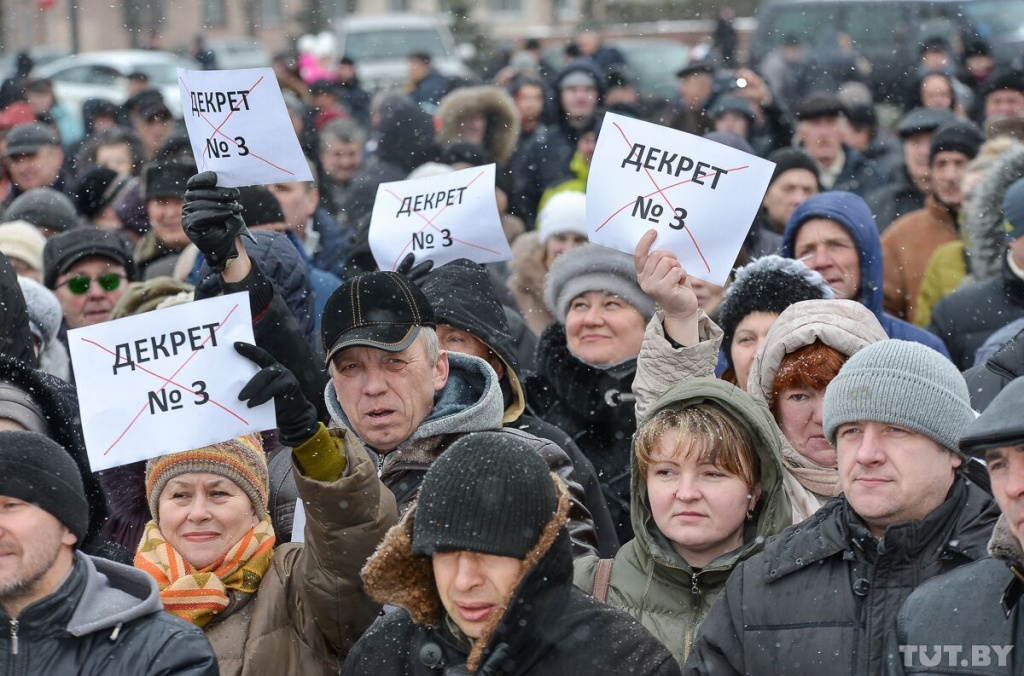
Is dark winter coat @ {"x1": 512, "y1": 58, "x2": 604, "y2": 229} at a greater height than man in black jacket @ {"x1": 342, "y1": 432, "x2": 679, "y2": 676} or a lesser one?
lesser

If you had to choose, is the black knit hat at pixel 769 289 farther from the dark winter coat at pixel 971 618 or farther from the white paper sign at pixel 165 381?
the dark winter coat at pixel 971 618

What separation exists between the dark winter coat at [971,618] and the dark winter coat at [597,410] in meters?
1.94

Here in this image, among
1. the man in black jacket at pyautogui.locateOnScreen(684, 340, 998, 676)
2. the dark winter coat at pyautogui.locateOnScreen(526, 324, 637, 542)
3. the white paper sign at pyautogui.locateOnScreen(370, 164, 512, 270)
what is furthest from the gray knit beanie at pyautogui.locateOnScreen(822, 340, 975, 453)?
the white paper sign at pyautogui.locateOnScreen(370, 164, 512, 270)

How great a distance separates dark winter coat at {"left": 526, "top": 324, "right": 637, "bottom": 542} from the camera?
5250mm

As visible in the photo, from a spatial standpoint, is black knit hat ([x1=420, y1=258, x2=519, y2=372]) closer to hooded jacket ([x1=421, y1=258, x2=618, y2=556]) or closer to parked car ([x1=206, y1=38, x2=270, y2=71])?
hooded jacket ([x1=421, y1=258, x2=618, y2=556])

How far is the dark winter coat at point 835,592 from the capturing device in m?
3.50

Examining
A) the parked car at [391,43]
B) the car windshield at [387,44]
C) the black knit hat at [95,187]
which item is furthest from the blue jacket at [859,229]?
the car windshield at [387,44]

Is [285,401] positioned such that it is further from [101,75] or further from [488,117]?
[101,75]

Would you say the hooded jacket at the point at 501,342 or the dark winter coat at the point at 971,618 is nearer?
the dark winter coat at the point at 971,618

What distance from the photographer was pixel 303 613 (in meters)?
3.91

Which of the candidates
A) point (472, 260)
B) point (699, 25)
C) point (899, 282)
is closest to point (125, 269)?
point (472, 260)

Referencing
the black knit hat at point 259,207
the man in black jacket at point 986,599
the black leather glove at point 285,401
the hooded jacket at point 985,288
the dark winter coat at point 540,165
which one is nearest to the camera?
the man in black jacket at point 986,599

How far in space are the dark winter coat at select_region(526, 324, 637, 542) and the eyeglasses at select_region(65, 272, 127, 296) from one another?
84.9 inches

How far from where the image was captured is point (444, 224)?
5879 mm
